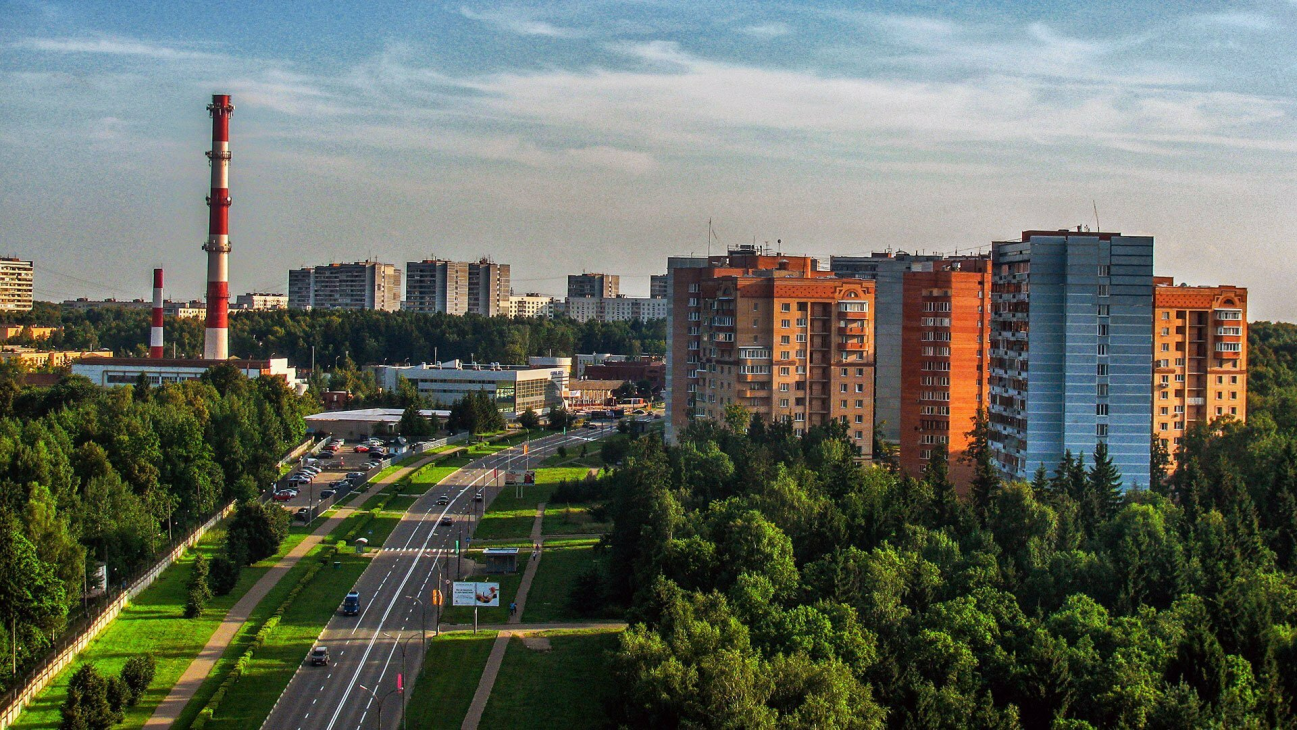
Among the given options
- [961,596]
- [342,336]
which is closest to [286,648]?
[961,596]

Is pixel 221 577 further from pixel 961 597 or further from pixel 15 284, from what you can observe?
pixel 15 284

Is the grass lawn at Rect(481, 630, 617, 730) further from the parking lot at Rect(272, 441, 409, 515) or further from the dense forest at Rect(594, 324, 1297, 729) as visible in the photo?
the parking lot at Rect(272, 441, 409, 515)

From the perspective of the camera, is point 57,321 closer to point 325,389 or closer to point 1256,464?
point 325,389

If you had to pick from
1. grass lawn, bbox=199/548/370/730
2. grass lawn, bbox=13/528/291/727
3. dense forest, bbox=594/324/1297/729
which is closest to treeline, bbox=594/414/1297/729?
dense forest, bbox=594/324/1297/729

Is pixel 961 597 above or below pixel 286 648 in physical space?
above

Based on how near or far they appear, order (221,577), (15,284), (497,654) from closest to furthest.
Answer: (497,654) < (221,577) < (15,284)

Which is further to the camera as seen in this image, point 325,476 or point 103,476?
point 325,476
